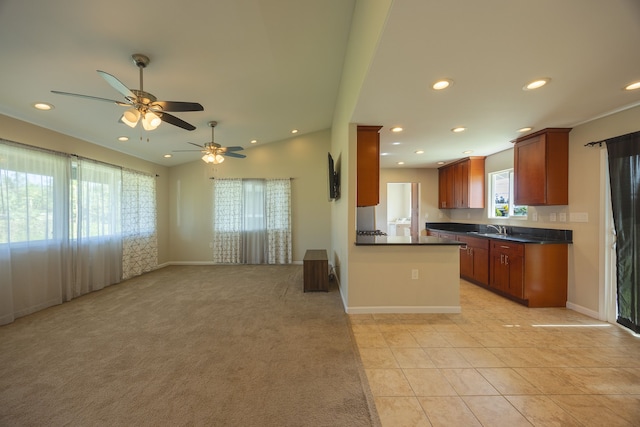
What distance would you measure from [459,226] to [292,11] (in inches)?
219

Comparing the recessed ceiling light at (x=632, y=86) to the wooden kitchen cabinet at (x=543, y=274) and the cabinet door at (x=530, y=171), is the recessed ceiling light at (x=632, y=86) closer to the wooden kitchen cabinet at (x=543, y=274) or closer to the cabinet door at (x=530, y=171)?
the cabinet door at (x=530, y=171)

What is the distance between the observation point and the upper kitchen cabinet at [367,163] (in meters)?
3.27

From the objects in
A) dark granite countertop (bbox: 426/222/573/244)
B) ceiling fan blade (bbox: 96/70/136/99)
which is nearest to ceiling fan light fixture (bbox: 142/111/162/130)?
ceiling fan blade (bbox: 96/70/136/99)

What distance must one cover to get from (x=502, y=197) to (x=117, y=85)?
5.95 metres

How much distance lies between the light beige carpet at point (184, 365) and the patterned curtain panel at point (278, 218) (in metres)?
2.49

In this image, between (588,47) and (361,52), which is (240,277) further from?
(588,47)

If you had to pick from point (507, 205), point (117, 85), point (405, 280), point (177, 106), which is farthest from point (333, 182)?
point (507, 205)

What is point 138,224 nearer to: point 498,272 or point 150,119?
point 150,119

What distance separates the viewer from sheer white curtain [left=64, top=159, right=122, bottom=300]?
3.87m

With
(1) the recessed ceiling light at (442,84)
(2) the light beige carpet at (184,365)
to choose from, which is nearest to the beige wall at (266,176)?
(2) the light beige carpet at (184,365)

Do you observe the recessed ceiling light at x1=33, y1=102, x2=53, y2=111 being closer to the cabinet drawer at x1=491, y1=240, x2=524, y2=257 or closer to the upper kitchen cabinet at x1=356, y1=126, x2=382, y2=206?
the upper kitchen cabinet at x1=356, y1=126, x2=382, y2=206

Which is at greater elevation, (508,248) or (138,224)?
(138,224)

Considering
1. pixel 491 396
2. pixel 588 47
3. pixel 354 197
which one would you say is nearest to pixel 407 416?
pixel 491 396

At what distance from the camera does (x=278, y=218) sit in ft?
20.5
